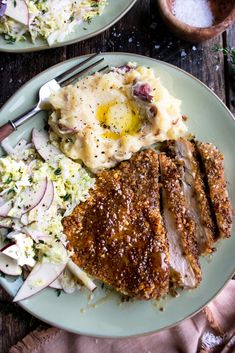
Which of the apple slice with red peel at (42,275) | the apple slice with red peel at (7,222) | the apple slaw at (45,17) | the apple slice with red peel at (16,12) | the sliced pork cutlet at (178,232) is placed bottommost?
the sliced pork cutlet at (178,232)

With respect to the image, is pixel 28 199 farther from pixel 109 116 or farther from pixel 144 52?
pixel 144 52

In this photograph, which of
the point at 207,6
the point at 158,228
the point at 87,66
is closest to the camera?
the point at 158,228

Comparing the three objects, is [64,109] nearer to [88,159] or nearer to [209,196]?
[88,159]

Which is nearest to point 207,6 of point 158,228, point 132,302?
point 158,228

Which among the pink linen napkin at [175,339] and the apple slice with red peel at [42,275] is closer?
the apple slice with red peel at [42,275]


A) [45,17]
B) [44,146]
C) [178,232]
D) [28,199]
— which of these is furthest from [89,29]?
[178,232]

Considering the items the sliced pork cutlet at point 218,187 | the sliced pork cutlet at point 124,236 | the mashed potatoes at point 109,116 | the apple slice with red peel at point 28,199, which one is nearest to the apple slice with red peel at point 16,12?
the mashed potatoes at point 109,116

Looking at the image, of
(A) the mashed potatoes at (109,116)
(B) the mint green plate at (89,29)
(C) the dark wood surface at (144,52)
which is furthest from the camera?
(C) the dark wood surface at (144,52)

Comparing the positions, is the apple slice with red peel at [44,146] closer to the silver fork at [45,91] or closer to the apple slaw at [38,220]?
the apple slaw at [38,220]
